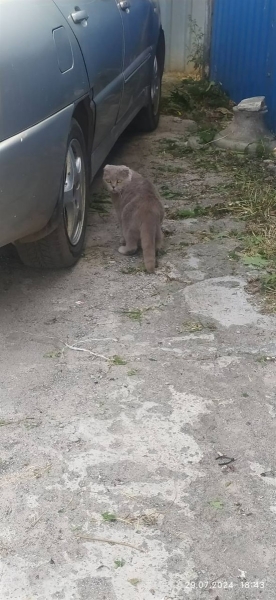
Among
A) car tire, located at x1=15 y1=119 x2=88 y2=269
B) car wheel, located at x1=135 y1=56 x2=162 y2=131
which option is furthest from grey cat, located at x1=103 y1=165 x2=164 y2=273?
car wheel, located at x1=135 y1=56 x2=162 y2=131

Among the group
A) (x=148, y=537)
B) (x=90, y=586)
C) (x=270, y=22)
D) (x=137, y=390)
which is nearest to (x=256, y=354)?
(x=137, y=390)

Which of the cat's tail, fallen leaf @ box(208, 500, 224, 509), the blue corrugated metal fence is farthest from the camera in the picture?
the blue corrugated metal fence

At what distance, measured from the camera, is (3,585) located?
7.76 feet

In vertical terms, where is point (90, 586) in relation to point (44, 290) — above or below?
above

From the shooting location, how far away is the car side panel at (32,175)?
3.36 metres

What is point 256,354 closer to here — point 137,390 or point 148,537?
point 137,390

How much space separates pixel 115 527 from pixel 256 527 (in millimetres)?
481

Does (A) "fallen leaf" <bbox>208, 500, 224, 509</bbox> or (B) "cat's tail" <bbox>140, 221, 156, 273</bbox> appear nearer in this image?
(A) "fallen leaf" <bbox>208, 500, 224, 509</bbox>

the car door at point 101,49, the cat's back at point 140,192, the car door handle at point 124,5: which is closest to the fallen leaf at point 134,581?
the cat's back at point 140,192

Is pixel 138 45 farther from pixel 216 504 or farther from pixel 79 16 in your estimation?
pixel 216 504

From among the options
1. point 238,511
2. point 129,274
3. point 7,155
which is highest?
point 7,155

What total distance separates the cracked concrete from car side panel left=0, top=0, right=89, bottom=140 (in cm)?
107

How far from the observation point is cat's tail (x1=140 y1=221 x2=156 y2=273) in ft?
14.9

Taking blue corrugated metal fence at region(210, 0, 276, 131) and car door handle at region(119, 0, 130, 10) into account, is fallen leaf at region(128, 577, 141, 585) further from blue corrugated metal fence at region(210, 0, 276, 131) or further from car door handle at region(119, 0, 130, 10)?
blue corrugated metal fence at region(210, 0, 276, 131)
